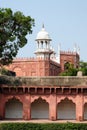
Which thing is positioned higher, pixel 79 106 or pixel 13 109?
pixel 79 106

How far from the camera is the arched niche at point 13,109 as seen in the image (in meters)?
41.7

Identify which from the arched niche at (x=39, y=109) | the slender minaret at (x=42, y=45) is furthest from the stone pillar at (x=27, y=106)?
the slender minaret at (x=42, y=45)

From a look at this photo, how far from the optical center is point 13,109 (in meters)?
41.9

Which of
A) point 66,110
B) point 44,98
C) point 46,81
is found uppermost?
point 46,81

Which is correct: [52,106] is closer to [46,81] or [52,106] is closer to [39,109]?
[39,109]

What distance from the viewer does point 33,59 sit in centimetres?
7525

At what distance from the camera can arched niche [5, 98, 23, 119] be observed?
41.7m

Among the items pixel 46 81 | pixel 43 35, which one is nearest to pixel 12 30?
pixel 46 81

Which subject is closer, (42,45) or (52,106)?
(52,106)

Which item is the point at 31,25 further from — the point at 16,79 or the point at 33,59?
the point at 33,59

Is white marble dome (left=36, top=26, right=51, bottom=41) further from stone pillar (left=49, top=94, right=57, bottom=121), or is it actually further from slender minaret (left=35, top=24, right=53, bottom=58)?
stone pillar (left=49, top=94, right=57, bottom=121)

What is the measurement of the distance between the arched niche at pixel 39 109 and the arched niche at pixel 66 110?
96 cm

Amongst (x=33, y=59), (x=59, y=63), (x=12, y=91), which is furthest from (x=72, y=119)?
(x=59, y=63)

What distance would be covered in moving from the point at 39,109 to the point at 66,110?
2141 mm
